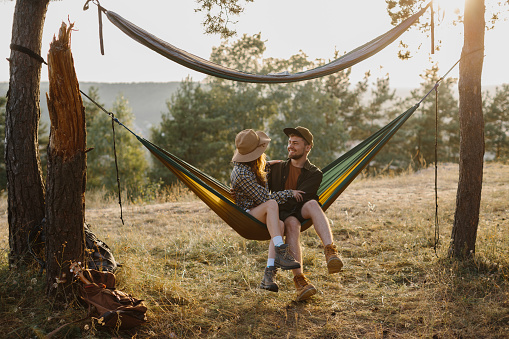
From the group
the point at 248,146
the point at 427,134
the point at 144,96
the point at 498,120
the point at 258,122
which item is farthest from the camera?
the point at 144,96

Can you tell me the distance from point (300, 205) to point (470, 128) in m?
1.21

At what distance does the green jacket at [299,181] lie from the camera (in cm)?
246

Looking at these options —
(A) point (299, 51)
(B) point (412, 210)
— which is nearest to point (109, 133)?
(A) point (299, 51)

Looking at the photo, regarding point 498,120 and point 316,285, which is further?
point 498,120

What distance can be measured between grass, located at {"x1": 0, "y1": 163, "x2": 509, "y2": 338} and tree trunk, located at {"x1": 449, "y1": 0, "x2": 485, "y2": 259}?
0.19 m

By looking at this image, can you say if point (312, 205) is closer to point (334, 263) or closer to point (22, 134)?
point (334, 263)

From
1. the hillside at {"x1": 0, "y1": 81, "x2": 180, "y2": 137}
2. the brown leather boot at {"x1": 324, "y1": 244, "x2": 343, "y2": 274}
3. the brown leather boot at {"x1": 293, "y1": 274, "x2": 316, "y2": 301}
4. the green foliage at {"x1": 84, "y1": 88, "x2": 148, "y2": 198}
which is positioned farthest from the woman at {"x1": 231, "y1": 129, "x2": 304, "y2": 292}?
the hillside at {"x1": 0, "y1": 81, "x2": 180, "y2": 137}

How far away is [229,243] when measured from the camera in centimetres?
341

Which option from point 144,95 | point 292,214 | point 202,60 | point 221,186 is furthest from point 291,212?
point 144,95

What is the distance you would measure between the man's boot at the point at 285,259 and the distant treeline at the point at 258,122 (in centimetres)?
1352

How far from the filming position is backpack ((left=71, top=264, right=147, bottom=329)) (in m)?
1.84

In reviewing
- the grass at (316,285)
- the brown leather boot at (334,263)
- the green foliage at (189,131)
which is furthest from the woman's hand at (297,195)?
the green foliage at (189,131)

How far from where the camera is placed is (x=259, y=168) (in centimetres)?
251

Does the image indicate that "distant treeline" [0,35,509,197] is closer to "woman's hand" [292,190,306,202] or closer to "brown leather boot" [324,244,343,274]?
"woman's hand" [292,190,306,202]
